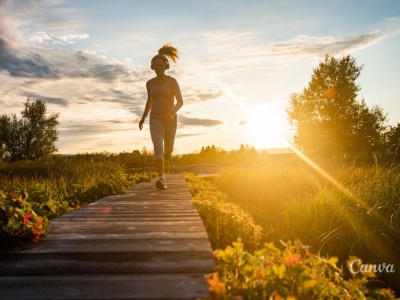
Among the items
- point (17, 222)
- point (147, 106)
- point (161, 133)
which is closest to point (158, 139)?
point (161, 133)

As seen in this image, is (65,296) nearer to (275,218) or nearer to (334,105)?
(275,218)

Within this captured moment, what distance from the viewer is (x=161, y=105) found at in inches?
285

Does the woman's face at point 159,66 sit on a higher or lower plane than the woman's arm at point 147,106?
higher

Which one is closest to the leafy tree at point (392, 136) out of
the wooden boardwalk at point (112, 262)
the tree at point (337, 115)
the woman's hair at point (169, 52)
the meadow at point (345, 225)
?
the tree at point (337, 115)

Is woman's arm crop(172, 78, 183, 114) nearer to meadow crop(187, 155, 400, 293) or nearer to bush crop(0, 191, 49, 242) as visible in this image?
meadow crop(187, 155, 400, 293)

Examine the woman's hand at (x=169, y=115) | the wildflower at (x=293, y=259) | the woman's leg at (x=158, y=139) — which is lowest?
the wildflower at (x=293, y=259)

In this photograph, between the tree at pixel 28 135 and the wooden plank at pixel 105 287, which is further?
the tree at pixel 28 135

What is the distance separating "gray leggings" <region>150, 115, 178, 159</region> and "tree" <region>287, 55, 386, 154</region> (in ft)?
83.7

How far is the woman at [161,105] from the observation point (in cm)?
716

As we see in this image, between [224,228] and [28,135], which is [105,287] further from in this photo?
[28,135]

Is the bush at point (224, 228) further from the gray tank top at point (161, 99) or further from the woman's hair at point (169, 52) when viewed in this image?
the woman's hair at point (169, 52)

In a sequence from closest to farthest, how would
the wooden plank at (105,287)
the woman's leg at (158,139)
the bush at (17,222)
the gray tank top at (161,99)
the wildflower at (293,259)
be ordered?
the wooden plank at (105,287), the wildflower at (293,259), the bush at (17,222), the woman's leg at (158,139), the gray tank top at (161,99)

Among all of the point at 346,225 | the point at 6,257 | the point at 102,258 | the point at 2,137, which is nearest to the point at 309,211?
the point at 346,225

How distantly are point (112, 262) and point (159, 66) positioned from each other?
5.55 metres
